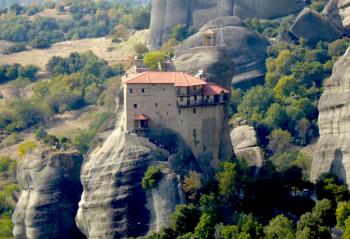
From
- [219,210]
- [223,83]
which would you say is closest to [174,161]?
[219,210]

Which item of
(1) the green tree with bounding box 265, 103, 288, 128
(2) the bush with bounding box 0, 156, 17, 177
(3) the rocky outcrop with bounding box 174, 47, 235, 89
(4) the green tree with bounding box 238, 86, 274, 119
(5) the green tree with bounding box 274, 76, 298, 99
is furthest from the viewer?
(5) the green tree with bounding box 274, 76, 298, 99

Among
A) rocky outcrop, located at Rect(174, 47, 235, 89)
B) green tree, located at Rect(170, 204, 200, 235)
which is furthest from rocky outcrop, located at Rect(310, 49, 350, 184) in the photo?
green tree, located at Rect(170, 204, 200, 235)

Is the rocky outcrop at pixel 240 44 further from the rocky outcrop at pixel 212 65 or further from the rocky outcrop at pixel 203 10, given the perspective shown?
the rocky outcrop at pixel 212 65

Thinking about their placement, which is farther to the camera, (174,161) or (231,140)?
(231,140)

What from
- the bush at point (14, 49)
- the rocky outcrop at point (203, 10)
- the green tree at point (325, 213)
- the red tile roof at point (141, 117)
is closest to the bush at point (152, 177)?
the red tile roof at point (141, 117)

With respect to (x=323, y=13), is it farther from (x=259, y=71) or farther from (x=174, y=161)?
(x=174, y=161)

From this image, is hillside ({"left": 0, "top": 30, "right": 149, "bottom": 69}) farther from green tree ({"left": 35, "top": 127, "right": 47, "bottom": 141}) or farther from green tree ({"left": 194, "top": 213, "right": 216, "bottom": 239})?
green tree ({"left": 194, "top": 213, "right": 216, "bottom": 239})
